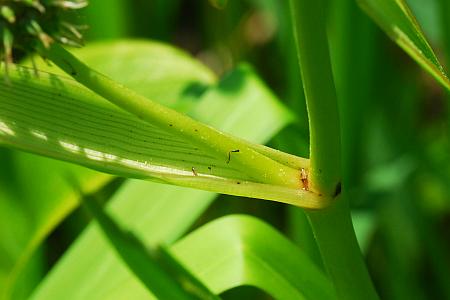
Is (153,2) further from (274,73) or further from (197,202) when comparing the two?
(197,202)

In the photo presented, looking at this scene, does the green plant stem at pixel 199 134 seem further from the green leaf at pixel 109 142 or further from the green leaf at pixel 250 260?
the green leaf at pixel 250 260

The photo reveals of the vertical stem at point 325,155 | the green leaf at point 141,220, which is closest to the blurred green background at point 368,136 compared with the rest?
the green leaf at point 141,220

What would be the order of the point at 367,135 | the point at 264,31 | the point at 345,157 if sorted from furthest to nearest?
the point at 264,31 → the point at 367,135 → the point at 345,157

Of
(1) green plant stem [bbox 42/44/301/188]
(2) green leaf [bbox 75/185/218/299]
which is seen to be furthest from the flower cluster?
(2) green leaf [bbox 75/185/218/299]

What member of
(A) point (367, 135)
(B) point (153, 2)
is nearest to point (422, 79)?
(A) point (367, 135)

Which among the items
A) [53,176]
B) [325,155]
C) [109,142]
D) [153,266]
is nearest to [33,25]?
[109,142]

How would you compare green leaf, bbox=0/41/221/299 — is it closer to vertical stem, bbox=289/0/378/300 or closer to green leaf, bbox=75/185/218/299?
green leaf, bbox=75/185/218/299
